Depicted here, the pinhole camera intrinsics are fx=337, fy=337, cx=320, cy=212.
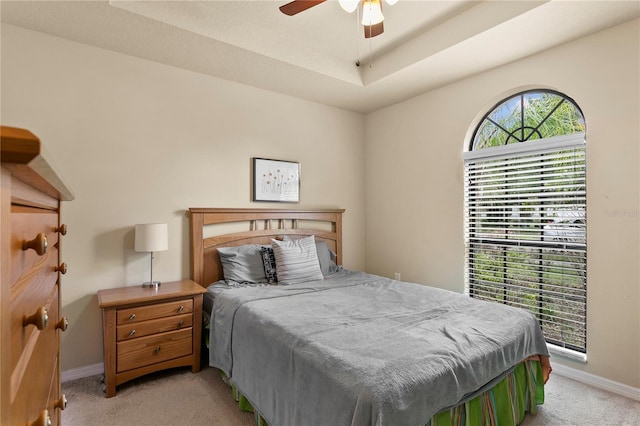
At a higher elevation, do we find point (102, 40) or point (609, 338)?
point (102, 40)

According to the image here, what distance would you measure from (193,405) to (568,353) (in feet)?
9.61

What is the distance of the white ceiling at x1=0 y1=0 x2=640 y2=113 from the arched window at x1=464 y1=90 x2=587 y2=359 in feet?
2.01

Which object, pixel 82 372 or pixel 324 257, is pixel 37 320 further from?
pixel 324 257

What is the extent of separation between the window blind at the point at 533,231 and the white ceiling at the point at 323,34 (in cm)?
88

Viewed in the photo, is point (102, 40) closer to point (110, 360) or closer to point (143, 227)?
point (143, 227)

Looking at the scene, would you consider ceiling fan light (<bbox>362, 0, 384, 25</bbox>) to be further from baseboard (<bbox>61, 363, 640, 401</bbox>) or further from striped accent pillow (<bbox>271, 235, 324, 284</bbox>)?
baseboard (<bbox>61, 363, 640, 401</bbox>)

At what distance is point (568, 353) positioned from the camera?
9.05ft

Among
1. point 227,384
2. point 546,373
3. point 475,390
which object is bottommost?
point 227,384

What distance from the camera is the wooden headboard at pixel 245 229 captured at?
3.21m

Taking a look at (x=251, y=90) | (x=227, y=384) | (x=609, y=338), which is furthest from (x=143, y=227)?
(x=609, y=338)

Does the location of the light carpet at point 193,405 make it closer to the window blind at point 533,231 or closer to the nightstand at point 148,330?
the nightstand at point 148,330

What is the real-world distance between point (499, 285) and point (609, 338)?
2.90ft

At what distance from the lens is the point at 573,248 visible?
2.77 meters

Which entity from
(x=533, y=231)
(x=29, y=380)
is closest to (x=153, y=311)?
(x=29, y=380)
